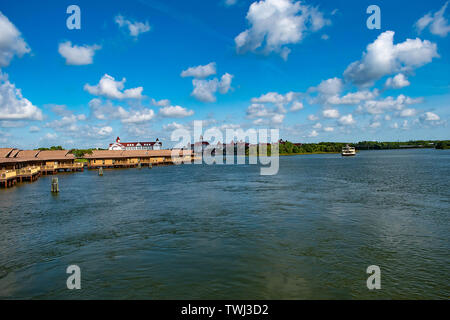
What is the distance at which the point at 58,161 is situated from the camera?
Answer: 81.6m

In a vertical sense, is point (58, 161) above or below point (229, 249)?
above

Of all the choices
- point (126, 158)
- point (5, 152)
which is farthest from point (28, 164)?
point (126, 158)

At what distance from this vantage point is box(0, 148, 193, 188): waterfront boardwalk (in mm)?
53906

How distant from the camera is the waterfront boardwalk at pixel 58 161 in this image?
2122 inches

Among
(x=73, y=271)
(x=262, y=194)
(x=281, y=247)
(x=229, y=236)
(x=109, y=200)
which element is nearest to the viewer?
(x=73, y=271)

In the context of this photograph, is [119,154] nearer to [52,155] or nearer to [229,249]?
[52,155]

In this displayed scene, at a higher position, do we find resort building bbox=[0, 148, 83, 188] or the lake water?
resort building bbox=[0, 148, 83, 188]

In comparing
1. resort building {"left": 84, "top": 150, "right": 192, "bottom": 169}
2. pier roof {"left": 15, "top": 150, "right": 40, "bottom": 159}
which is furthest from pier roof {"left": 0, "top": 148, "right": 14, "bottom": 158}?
resort building {"left": 84, "top": 150, "right": 192, "bottom": 169}

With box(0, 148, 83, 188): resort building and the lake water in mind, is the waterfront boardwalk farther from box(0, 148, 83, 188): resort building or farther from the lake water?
the lake water
